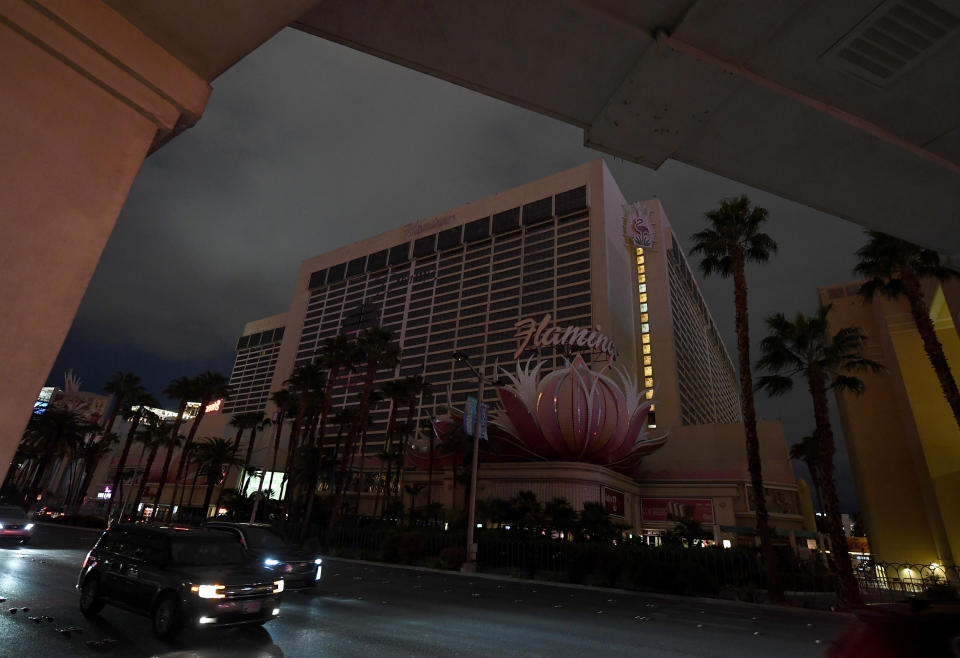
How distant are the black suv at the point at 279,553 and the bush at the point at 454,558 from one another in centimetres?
1316

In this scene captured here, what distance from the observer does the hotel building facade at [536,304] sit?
7512 centimetres

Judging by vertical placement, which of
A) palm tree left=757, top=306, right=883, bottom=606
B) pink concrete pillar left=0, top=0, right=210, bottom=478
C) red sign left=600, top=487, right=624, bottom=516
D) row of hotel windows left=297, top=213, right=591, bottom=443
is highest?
row of hotel windows left=297, top=213, right=591, bottom=443

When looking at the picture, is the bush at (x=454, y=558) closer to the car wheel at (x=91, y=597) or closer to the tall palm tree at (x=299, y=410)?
the tall palm tree at (x=299, y=410)

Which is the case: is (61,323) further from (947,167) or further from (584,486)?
(584,486)

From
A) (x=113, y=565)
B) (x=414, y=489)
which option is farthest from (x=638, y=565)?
(x=414, y=489)

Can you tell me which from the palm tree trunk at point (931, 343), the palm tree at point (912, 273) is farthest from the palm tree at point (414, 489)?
the palm tree trunk at point (931, 343)

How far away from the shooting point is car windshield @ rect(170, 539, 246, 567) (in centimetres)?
710

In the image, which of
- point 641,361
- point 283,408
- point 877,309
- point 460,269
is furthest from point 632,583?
point 460,269

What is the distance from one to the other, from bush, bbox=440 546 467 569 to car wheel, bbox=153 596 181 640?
1817cm

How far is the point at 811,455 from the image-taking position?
193ft

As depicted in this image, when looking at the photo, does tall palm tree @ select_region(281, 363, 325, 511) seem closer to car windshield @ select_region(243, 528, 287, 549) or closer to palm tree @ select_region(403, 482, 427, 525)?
palm tree @ select_region(403, 482, 427, 525)

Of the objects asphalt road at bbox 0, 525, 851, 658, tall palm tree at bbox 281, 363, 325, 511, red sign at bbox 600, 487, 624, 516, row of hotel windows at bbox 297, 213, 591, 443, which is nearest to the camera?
asphalt road at bbox 0, 525, 851, 658

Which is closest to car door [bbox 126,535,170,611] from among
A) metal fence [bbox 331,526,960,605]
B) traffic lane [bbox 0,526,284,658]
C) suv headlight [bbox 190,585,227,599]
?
traffic lane [bbox 0,526,284,658]

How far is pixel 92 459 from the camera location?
5381 cm
